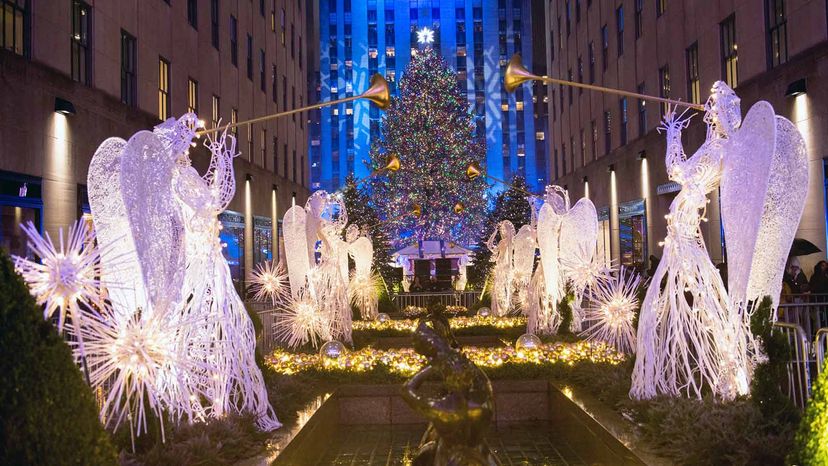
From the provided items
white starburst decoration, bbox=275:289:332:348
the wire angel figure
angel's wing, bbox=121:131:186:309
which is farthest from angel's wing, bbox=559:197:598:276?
angel's wing, bbox=121:131:186:309

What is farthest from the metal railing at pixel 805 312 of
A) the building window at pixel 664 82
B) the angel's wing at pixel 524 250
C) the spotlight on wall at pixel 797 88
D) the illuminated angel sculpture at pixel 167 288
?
the building window at pixel 664 82

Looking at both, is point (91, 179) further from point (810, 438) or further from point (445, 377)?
point (810, 438)

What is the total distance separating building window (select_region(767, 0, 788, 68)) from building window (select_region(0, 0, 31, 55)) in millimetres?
16802

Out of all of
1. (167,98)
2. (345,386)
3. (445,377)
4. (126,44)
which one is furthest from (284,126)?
(445,377)

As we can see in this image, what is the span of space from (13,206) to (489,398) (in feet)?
43.3

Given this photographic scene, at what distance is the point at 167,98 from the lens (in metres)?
22.9

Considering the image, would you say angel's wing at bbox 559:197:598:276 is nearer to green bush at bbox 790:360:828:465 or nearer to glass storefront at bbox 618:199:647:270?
green bush at bbox 790:360:828:465

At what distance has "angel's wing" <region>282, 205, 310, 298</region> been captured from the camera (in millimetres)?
12516

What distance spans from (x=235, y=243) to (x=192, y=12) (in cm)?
889

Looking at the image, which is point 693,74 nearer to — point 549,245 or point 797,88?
point 797,88

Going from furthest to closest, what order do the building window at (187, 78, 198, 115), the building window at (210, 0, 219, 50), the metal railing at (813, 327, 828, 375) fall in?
the building window at (210, 0, 219, 50)
the building window at (187, 78, 198, 115)
the metal railing at (813, 327, 828, 375)

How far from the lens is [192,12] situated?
26094 mm

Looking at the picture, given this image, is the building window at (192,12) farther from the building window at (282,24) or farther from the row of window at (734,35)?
the row of window at (734,35)

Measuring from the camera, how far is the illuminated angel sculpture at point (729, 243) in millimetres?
7039
